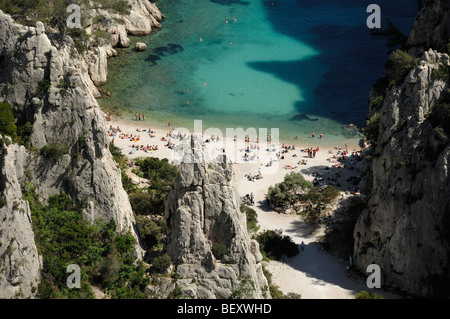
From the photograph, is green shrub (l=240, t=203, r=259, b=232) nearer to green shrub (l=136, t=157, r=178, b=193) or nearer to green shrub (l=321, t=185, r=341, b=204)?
green shrub (l=321, t=185, r=341, b=204)

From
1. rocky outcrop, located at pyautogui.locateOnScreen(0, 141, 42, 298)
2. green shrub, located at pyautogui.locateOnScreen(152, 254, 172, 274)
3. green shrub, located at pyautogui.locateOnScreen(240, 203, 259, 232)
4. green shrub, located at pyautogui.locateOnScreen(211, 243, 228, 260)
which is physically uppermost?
rocky outcrop, located at pyautogui.locateOnScreen(0, 141, 42, 298)

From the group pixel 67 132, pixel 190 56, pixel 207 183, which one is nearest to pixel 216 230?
pixel 207 183

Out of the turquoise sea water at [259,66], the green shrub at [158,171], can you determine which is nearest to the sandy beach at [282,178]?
the green shrub at [158,171]

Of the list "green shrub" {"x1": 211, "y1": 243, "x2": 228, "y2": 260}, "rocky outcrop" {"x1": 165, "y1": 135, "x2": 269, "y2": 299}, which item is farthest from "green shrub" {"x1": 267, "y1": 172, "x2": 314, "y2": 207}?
"green shrub" {"x1": 211, "y1": 243, "x2": 228, "y2": 260}

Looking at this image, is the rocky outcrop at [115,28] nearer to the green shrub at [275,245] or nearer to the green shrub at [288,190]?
the green shrub at [288,190]

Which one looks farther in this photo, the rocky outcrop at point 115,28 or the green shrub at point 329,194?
the rocky outcrop at point 115,28

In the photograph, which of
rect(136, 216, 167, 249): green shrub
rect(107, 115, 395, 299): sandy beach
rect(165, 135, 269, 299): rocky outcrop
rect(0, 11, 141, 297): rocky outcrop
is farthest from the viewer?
rect(107, 115, 395, 299): sandy beach
